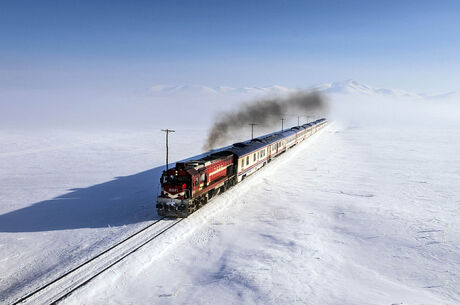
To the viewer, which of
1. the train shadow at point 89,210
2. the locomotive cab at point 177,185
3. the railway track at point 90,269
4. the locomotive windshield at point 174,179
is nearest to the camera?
the railway track at point 90,269

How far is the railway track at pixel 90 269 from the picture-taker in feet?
42.7

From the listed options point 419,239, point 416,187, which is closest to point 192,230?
point 419,239

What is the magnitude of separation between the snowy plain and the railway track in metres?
0.64

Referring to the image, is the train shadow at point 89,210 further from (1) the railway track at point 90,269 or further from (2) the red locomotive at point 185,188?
(1) the railway track at point 90,269

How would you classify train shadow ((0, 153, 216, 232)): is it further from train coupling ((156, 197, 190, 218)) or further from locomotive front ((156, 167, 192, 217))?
locomotive front ((156, 167, 192, 217))

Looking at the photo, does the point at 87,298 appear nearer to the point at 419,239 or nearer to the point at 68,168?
the point at 419,239

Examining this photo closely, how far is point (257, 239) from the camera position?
19359mm

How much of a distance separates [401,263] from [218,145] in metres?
57.3

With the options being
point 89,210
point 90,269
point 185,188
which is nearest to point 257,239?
point 185,188

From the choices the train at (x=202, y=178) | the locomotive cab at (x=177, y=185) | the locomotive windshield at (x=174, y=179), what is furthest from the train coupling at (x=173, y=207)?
the locomotive windshield at (x=174, y=179)

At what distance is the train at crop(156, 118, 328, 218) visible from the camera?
21297 millimetres

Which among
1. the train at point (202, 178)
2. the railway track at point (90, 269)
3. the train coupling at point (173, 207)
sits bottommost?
the railway track at point (90, 269)

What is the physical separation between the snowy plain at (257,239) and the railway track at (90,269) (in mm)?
636

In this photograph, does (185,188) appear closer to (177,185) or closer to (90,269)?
(177,185)
